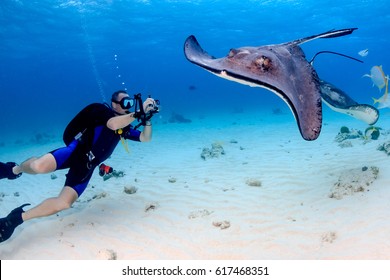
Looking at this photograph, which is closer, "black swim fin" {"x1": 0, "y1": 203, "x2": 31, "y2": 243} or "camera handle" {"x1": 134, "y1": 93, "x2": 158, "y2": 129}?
"camera handle" {"x1": 134, "y1": 93, "x2": 158, "y2": 129}

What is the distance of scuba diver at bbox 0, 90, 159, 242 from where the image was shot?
441 centimetres

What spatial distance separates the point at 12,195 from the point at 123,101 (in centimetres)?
503

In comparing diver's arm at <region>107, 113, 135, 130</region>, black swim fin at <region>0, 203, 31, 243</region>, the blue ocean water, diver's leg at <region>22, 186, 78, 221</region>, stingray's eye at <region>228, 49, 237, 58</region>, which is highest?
the blue ocean water

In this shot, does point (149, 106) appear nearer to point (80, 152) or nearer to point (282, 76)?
point (80, 152)

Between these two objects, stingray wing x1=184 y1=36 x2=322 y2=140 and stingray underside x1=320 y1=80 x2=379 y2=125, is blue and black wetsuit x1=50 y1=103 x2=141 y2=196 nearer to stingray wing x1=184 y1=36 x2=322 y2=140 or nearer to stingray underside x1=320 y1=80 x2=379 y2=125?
stingray wing x1=184 y1=36 x2=322 y2=140

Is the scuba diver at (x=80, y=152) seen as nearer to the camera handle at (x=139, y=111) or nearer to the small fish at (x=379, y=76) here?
the camera handle at (x=139, y=111)

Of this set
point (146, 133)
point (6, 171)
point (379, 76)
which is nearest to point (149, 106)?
point (146, 133)

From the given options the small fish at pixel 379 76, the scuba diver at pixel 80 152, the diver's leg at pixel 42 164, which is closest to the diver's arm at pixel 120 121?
the scuba diver at pixel 80 152

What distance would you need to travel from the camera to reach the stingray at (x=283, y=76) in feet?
8.36

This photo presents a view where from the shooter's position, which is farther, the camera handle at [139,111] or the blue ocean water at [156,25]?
the blue ocean water at [156,25]

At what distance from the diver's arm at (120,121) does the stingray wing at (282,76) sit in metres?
1.48

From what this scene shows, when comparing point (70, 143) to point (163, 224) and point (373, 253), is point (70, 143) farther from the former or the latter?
point (373, 253)

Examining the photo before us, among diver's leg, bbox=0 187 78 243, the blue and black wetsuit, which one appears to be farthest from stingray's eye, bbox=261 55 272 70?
diver's leg, bbox=0 187 78 243

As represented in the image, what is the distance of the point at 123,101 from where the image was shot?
475cm
